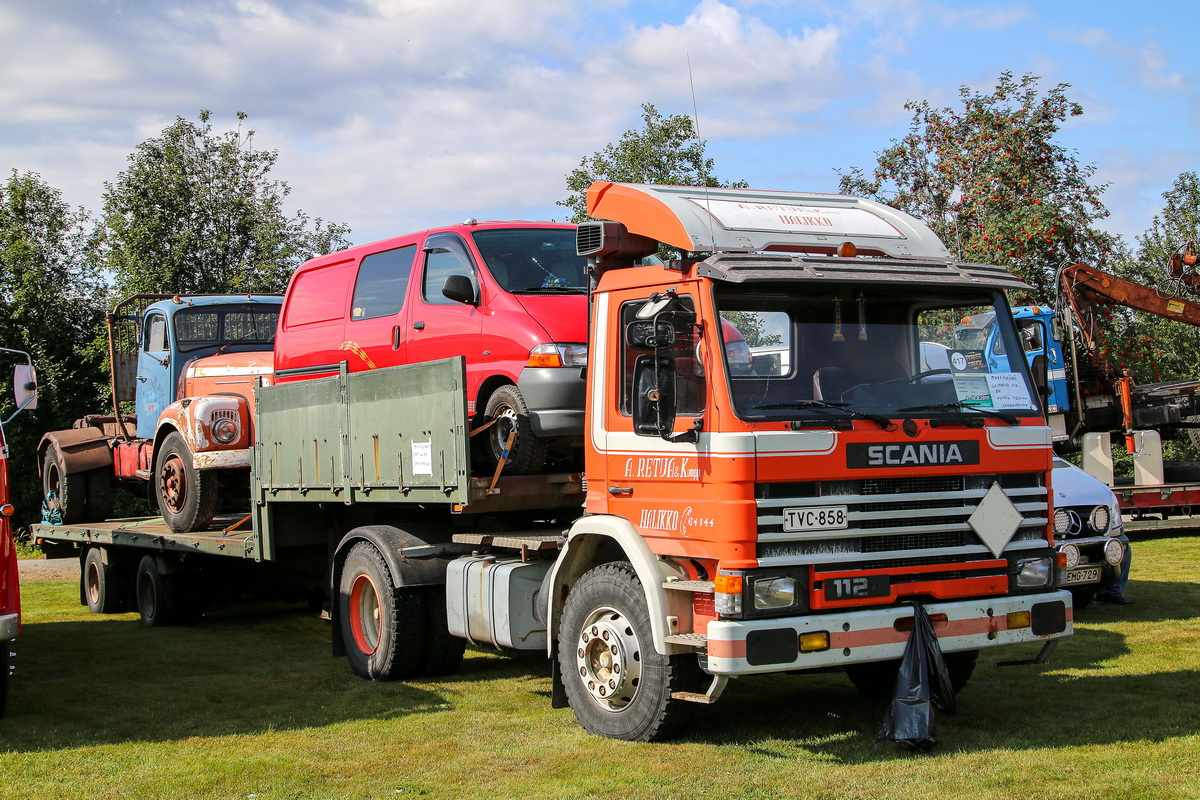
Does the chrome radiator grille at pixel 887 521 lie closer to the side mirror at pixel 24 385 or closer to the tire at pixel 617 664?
the tire at pixel 617 664

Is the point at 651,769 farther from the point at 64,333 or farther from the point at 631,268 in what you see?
the point at 64,333

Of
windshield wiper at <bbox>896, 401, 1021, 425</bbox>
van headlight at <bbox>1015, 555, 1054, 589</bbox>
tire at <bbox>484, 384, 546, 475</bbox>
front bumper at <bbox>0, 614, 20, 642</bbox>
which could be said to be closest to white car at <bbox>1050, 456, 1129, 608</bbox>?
van headlight at <bbox>1015, 555, 1054, 589</bbox>

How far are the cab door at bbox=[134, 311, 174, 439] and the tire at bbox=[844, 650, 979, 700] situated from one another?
28.4ft

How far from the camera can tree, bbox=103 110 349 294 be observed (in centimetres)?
2792

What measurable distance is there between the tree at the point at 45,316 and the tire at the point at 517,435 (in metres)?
23.0

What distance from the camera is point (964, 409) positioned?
6207mm

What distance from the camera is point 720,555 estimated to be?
5734 millimetres

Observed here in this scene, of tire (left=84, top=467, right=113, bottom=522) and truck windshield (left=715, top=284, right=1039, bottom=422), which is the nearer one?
truck windshield (left=715, top=284, right=1039, bottom=422)

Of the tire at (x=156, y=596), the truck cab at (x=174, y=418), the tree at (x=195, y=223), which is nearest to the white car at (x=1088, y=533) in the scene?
Result: the truck cab at (x=174, y=418)

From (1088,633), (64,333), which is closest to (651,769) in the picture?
(1088,633)

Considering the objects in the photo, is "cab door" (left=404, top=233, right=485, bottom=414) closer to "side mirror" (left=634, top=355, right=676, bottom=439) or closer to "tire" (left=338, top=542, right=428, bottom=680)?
"tire" (left=338, top=542, right=428, bottom=680)

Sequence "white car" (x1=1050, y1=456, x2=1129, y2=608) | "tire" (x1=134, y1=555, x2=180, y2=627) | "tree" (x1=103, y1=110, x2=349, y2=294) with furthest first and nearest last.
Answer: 1. "tree" (x1=103, y1=110, x2=349, y2=294)
2. "tire" (x1=134, y1=555, x2=180, y2=627)
3. "white car" (x1=1050, y1=456, x2=1129, y2=608)

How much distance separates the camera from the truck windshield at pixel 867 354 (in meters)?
5.95

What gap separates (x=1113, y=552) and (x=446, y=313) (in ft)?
18.9
